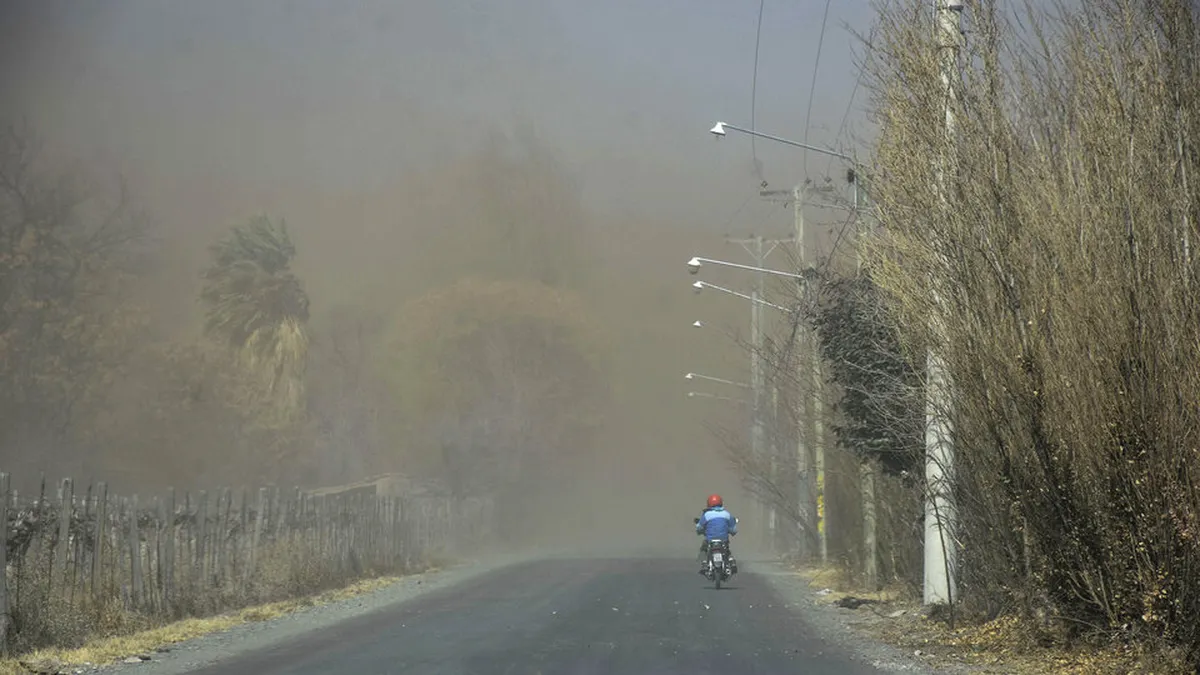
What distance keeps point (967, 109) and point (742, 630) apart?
8.31 m

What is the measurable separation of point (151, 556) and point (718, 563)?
13914mm

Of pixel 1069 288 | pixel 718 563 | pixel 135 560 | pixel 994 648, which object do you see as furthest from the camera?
pixel 718 563

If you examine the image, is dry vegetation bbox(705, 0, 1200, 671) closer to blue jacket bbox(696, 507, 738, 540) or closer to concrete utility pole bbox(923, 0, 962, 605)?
concrete utility pole bbox(923, 0, 962, 605)

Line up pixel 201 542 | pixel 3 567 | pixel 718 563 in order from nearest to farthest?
pixel 3 567, pixel 201 542, pixel 718 563

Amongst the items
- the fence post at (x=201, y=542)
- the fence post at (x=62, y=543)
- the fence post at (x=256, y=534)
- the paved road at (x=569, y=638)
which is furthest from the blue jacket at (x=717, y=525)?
the fence post at (x=62, y=543)

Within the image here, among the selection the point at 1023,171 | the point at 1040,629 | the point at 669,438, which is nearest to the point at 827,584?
the point at 1040,629

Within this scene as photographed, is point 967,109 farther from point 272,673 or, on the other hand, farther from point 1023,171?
point 272,673

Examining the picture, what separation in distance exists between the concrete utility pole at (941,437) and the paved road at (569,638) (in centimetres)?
205

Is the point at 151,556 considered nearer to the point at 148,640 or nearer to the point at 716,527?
the point at 148,640

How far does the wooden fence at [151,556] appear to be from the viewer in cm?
1953

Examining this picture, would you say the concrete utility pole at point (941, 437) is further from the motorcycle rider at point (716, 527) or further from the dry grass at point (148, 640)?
the motorcycle rider at point (716, 527)

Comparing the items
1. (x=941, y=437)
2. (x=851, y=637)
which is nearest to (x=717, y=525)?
(x=851, y=637)

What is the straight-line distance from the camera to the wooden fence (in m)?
19.5

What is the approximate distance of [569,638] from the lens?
20875 mm
